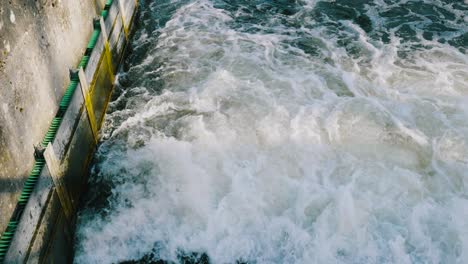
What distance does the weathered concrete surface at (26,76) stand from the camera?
4465mm

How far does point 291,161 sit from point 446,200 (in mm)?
2575

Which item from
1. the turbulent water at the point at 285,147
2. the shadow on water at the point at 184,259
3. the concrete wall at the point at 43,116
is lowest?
the shadow on water at the point at 184,259

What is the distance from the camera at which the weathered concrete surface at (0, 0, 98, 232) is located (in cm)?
446

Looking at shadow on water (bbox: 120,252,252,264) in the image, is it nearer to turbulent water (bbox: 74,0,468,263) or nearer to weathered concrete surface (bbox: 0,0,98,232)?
turbulent water (bbox: 74,0,468,263)

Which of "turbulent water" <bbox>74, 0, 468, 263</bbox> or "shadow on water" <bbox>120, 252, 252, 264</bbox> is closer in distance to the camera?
"shadow on water" <bbox>120, 252, 252, 264</bbox>

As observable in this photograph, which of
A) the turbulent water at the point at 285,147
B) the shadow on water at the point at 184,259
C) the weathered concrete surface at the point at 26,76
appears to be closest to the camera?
the weathered concrete surface at the point at 26,76

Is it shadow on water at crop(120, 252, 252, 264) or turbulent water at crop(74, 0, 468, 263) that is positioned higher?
turbulent water at crop(74, 0, 468, 263)

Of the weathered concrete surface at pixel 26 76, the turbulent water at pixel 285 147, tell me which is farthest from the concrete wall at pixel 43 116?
the turbulent water at pixel 285 147

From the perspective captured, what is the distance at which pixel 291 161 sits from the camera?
272 inches

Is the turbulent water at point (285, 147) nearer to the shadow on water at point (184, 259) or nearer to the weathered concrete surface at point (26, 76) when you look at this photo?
the shadow on water at point (184, 259)

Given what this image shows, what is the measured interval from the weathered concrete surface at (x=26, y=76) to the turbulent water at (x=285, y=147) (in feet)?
5.18

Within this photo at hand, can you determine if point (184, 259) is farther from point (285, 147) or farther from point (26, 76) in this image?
point (26, 76)

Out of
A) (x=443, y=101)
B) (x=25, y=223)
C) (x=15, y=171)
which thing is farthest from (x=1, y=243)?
(x=443, y=101)

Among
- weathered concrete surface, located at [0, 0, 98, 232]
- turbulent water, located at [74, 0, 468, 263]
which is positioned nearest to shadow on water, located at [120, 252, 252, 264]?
turbulent water, located at [74, 0, 468, 263]
